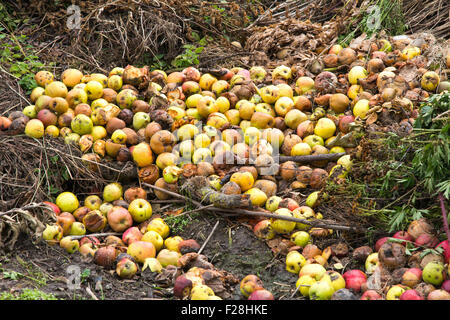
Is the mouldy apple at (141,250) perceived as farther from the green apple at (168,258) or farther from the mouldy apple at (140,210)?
the mouldy apple at (140,210)

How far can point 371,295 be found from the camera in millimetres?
3918

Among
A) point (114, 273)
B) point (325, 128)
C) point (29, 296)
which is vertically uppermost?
point (325, 128)

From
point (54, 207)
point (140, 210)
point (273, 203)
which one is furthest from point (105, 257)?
point (273, 203)

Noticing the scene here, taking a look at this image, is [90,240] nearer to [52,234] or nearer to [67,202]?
[52,234]

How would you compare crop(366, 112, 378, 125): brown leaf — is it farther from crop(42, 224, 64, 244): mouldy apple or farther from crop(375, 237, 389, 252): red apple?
crop(42, 224, 64, 244): mouldy apple

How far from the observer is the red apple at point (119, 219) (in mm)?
5234

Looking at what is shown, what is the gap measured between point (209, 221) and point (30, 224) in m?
1.61

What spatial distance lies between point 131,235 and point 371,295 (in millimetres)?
2244

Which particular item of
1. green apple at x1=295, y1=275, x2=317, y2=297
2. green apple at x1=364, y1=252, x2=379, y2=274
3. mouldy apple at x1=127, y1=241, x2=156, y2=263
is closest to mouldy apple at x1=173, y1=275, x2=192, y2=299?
mouldy apple at x1=127, y1=241, x2=156, y2=263

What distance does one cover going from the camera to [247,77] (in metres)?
6.61

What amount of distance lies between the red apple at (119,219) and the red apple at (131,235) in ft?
0.38

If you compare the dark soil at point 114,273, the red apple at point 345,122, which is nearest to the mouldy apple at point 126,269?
the dark soil at point 114,273

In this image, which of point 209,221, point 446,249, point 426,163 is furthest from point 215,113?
point 446,249

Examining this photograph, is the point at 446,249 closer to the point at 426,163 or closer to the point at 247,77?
the point at 426,163
